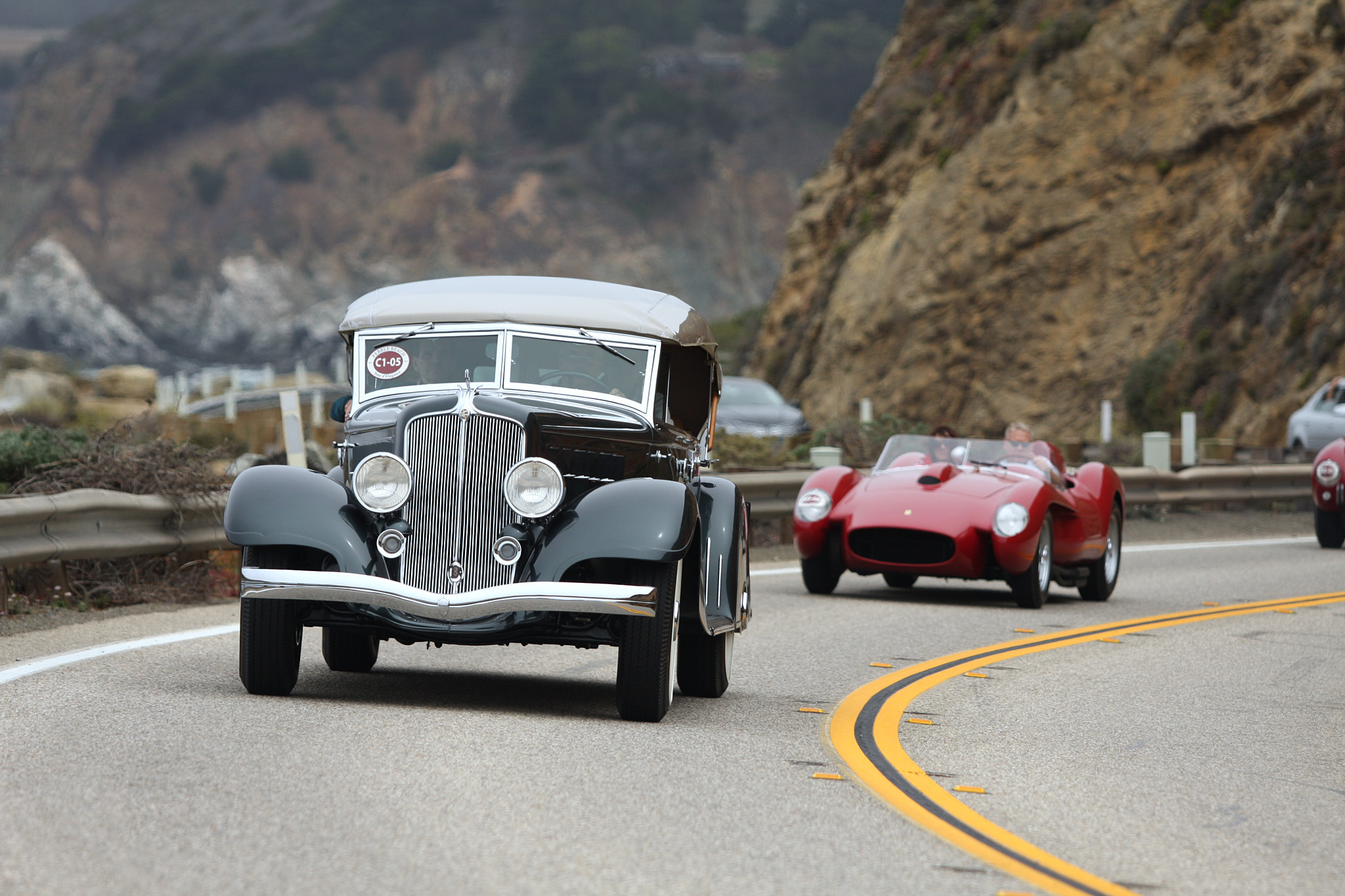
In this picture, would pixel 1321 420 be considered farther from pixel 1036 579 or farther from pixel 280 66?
pixel 280 66

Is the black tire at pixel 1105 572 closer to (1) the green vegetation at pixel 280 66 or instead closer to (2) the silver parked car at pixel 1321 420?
(2) the silver parked car at pixel 1321 420

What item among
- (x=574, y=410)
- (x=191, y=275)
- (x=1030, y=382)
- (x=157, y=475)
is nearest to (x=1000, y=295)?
(x=1030, y=382)

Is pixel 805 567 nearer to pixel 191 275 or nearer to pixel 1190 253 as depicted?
pixel 1190 253

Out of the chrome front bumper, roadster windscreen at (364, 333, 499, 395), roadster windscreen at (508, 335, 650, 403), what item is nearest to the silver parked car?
roadster windscreen at (508, 335, 650, 403)

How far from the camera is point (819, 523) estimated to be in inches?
494

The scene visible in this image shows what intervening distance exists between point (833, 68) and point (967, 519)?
416ft

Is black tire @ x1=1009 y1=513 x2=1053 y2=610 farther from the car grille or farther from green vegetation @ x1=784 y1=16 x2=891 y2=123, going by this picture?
green vegetation @ x1=784 y1=16 x2=891 y2=123

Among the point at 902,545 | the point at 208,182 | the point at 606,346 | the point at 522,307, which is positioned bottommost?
the point at 902,545

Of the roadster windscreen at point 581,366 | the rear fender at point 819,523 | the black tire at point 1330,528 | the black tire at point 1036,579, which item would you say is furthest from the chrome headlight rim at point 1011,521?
the black tire at point 1330,528

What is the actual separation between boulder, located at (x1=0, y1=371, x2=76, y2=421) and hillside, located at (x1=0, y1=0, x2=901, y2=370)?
68.5 meters

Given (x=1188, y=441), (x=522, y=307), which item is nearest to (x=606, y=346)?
(x=522, y=307)

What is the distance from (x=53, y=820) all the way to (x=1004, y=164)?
36.4 m

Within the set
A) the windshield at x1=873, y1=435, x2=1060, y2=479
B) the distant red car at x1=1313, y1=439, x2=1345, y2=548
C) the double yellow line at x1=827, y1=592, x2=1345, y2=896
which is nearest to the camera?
the double yellow line at x1=827, y1=592, x2=1345, y2=896

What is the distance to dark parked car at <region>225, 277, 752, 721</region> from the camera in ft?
21.9
